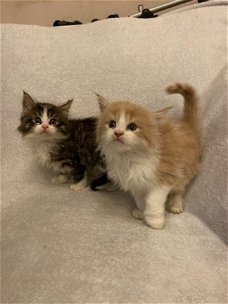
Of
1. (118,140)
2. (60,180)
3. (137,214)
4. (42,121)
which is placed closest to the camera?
(118,140)

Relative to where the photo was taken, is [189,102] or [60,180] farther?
[60,180]

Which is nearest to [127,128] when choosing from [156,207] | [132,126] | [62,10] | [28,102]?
[132,126]

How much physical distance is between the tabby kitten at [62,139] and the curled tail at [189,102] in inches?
12.2

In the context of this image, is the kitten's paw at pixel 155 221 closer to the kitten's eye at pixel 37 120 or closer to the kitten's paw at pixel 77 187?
the kitten's paw at pixel 77 187

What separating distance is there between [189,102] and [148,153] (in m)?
0.27

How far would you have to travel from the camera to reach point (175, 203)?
3.43ft

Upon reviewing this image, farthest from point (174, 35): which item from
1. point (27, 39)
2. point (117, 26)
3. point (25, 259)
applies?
point (25, 259)

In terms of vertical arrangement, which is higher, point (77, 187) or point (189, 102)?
point (189, 102)

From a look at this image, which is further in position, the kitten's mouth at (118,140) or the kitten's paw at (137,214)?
the kitten's paw at (137,214)

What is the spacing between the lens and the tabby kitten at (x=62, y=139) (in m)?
1.16

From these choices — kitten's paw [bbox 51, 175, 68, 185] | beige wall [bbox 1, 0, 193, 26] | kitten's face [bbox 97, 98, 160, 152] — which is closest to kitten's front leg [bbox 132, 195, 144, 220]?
kitten's face [bbox 97, 98, 160, 152]

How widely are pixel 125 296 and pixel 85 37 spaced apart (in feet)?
3.30

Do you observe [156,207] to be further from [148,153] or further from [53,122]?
[53,122]

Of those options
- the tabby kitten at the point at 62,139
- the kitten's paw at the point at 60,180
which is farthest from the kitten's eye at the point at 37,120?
the kitten's paw at the point at 60,180
